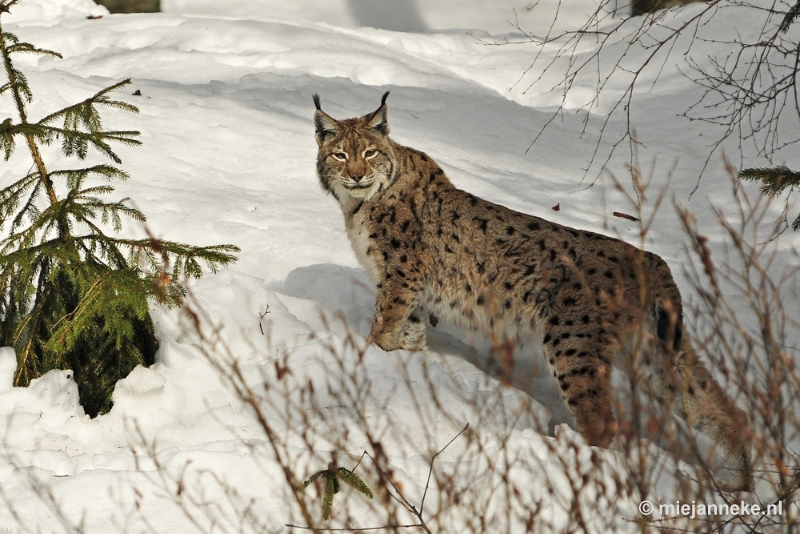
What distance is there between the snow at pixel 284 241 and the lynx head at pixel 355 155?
0.65m

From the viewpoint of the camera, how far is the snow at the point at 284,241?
346cm

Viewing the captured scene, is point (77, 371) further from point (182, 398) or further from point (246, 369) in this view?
point (246, 369)

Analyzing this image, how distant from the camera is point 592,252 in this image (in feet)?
16.4

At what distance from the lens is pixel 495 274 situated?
5.23 meters

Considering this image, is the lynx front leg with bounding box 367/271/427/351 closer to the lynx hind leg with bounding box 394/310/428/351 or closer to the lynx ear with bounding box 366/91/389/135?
the lynx hind leg with bounding box 394/310/428/351

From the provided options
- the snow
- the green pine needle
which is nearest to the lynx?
the snow

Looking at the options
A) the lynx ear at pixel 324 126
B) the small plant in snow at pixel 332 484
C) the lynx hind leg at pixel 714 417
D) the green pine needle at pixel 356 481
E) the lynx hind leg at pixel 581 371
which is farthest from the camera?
the lynx ear at pixel 324 126

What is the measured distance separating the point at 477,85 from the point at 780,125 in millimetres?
3652

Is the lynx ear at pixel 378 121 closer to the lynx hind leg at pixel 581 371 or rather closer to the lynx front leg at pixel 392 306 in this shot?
the lynx front leg at pixel 392 306

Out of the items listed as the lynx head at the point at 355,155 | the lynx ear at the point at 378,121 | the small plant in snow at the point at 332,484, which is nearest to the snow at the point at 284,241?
the small plant in snow at the point at 332,484

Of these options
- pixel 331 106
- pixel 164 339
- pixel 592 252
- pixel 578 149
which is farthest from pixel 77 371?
pixel 578 149

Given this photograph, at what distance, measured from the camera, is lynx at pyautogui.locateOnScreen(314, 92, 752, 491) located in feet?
15.1

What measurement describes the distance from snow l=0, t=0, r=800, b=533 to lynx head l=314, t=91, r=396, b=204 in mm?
646

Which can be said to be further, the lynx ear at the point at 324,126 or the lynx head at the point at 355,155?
the lynx ear at the point at 324,126
